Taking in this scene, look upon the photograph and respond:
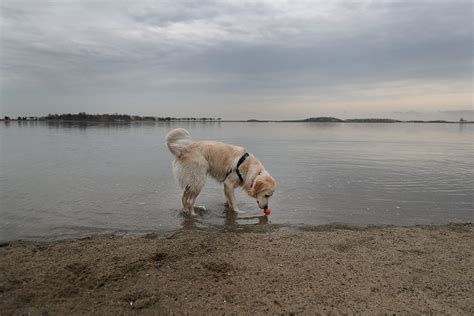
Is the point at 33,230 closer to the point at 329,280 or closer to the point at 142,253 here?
the point at 142,253

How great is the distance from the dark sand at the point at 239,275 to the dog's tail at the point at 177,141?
8.43ft

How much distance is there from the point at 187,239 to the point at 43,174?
850 centimetres

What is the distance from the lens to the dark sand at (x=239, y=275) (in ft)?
10.7

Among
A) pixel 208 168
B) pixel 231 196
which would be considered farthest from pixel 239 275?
pixel 208 168

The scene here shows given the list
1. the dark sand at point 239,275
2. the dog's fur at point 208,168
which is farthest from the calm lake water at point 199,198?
the dark sand at point 239,275

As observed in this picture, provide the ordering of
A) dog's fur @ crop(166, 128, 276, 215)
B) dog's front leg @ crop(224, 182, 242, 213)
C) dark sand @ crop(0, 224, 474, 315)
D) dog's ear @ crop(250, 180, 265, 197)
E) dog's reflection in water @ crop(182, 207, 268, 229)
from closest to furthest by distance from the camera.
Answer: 1. dark sand @ crop(0, 224, 474, 315)
2. dog's reflection in water @ crop(182, 207, 268, 229)
3. dog's ear @ crop(250, 180, 265, 197)
4. dog's fur @ crop(166, 128, 276, 215)
5. dog's front leg @ crop(224, 182, 242, 213)

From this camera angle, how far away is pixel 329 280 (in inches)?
148

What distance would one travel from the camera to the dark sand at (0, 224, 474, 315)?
3252 mm

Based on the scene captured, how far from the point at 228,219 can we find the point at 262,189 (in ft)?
3.36

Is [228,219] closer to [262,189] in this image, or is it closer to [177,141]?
[262,189]

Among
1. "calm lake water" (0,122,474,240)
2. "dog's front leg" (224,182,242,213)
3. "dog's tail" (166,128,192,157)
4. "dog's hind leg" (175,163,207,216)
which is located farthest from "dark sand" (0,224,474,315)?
"dog's tail" (166,128,192,157)

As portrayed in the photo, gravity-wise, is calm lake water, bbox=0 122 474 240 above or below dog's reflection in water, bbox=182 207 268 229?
above

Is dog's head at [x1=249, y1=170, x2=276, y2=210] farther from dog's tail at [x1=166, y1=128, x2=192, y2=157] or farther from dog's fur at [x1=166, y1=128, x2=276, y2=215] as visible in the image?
dog's tail at [x1=166, y1=128, x2=192, y2=157]

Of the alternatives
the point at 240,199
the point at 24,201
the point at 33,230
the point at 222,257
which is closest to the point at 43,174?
the point at 24,201
